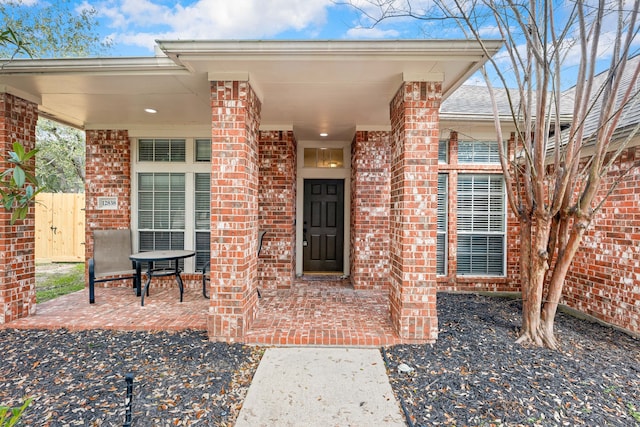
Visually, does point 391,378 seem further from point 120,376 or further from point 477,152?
point 477,152

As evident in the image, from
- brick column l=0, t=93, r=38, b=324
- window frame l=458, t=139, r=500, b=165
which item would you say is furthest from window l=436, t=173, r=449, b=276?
brick column l=0, t=93, r=38, b=324

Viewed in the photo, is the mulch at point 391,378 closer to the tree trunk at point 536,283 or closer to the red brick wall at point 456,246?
the tree trunk at point 536,283

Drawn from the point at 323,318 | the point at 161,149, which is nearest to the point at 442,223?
the point at 323,318

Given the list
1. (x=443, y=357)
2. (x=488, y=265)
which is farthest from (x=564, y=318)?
(x=443, y=357)

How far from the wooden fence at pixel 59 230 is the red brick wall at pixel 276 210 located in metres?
6.44

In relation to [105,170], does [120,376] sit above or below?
below

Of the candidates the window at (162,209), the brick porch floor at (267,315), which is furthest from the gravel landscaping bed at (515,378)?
the window at (162,209)

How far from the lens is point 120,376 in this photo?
2.53 meters

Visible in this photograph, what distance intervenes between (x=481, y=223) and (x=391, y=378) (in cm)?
355

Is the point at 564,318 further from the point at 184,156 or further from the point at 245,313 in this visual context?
the point at 184,156

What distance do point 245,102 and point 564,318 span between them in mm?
4764

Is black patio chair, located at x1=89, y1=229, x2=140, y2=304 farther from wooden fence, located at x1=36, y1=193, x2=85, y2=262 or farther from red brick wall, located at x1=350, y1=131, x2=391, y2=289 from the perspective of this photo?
wooden fence, located at x1=36, y1=193, x2=85, y2=262

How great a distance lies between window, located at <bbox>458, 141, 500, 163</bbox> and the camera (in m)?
5.14

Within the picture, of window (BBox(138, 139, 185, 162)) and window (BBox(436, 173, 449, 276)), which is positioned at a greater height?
window (BBox(138, 139, 185, 162))
